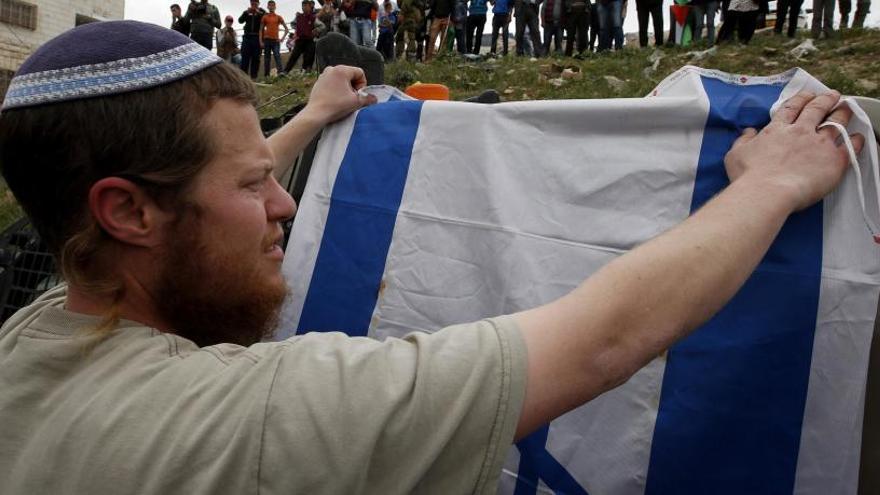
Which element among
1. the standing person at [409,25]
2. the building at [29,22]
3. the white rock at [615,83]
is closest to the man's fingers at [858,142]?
the white rock at [615,83]

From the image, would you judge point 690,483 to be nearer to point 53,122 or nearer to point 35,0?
point 53,122

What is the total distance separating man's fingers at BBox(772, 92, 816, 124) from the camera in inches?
48.1

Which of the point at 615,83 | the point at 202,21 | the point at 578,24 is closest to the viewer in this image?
the point at 615,83

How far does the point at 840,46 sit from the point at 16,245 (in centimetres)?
908

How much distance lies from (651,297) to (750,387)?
0.45m

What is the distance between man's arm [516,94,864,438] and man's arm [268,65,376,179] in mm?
1105

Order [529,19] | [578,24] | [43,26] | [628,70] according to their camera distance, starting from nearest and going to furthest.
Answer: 1. [628,70]
2. [578,24]
3. [529,19]
4. [43,26]

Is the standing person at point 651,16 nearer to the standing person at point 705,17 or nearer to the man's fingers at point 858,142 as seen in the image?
the standing person at point 705,17

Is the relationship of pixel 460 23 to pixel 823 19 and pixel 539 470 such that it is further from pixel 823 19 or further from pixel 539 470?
pixel 539 470

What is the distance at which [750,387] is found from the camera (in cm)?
122

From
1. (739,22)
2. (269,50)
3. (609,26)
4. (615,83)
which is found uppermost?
(609,26)

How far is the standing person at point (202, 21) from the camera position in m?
12.2

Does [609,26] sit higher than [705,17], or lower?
lower

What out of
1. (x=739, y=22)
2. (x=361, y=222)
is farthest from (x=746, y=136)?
(x=739, y=22)
